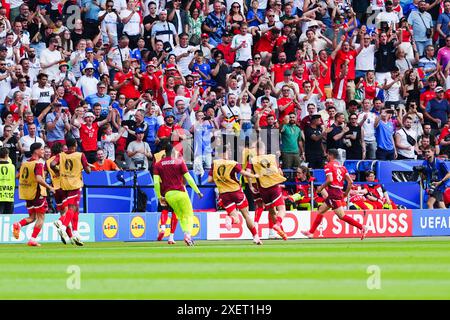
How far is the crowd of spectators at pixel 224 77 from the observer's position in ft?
104

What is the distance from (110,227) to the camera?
30703mm

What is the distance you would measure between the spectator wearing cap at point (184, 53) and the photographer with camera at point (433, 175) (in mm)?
7175

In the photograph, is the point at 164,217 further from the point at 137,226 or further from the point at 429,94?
the point at 429,94

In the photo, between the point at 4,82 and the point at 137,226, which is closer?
the point at 137,226

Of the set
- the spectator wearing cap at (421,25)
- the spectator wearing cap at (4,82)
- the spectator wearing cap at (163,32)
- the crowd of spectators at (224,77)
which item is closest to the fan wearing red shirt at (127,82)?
the crowd of spectators at (224,77)

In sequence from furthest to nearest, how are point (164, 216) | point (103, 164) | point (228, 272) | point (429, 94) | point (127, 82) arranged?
point (429, 94) → point (127, 82) → point (103, 164) → point (164, 216) → point (228, 272)

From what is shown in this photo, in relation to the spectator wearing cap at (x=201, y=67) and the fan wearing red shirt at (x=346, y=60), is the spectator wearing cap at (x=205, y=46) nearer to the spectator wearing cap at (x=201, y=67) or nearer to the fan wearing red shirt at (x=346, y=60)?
the spectator wearing cap at (x=201, y=67)

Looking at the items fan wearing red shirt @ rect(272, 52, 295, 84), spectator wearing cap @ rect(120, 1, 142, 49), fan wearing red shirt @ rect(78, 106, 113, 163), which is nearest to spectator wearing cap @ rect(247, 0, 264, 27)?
fan wearing red shirt @ rect(272, 52, 295, 84)

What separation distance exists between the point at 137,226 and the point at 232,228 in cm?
278

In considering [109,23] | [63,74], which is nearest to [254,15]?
[109,23]

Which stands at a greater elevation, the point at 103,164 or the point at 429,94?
the point at 429,94

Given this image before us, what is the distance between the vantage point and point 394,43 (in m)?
36.9

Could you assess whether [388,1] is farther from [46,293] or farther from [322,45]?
[46,293]
